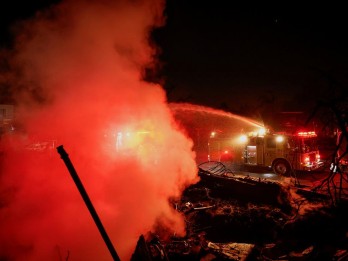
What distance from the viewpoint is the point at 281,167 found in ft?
45.7

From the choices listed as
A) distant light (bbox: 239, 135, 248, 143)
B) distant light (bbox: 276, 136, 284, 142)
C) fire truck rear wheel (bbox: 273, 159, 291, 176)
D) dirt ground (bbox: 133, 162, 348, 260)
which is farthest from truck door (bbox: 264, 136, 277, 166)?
dirt ground (bbox: 133, 162, 348, 260)

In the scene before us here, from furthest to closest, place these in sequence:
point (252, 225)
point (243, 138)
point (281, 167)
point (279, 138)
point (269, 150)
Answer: point (243, 138) < point (269, 150) < point (279, 138) < point (281, 167) < point (252, 225)

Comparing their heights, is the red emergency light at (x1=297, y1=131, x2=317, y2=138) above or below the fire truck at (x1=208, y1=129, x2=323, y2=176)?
above

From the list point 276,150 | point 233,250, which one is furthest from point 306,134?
point 233,250

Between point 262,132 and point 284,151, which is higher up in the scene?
point 262,132

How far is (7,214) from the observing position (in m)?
6.46

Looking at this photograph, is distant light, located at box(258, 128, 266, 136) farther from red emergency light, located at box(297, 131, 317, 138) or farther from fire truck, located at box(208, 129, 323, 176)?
red emergency light, located at box(297, 131, 317, 138)

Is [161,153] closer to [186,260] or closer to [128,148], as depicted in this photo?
[128,148]

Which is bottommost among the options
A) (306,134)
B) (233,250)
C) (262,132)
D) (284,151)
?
(233,250)

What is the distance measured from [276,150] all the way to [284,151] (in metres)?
0.41

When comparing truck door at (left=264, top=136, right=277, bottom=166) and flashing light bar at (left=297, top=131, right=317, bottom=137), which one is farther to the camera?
truck door at (left=264, top=136, right=277, bottom=166)

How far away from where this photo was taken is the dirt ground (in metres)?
4.95

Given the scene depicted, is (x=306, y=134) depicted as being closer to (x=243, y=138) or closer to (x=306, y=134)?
(x=306, y=134)

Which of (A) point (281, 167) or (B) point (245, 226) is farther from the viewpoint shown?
(A) point (281, 167)
